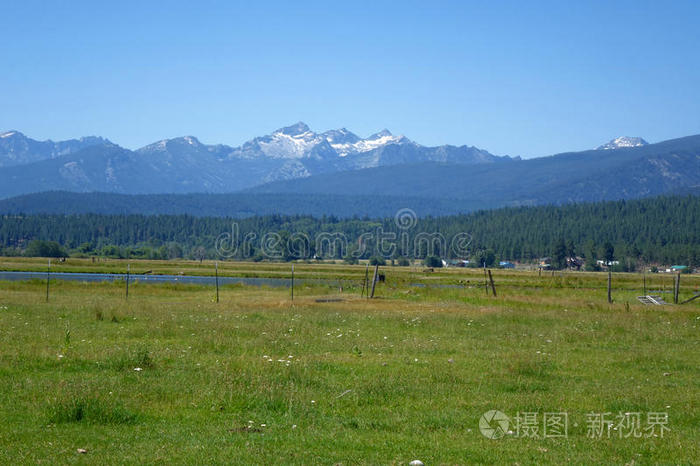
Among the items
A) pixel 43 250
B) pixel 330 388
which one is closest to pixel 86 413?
pixel 330 388

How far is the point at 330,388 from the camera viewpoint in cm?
1562

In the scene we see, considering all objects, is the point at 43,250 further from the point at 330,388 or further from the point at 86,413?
the point at 86,413

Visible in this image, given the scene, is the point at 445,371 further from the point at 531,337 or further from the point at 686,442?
the point at 531,337

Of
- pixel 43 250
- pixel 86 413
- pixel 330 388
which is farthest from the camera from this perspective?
pixel 43 250

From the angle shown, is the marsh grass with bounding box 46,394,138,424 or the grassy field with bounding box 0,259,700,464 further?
the marsh grass with bounding box 46,394,138,424

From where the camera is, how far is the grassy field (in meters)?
11.3

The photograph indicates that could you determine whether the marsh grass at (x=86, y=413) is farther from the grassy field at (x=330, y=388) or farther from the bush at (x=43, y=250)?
the bush at (x=43, y=250)

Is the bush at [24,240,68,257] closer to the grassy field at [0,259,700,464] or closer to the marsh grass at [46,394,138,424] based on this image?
the grassy field at [0,259,700,464]

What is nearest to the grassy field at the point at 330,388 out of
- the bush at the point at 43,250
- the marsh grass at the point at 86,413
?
the marsh grass at the point at 86,413

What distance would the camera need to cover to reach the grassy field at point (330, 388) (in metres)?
11.3

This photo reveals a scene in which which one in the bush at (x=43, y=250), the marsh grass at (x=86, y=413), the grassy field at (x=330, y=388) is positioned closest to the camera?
the grassy field at (x=330, y=388)

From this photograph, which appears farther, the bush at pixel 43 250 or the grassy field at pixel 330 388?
the bush at pixel 43 250

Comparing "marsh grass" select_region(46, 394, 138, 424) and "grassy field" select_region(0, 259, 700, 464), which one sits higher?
"marsh grass" select_region(46, 394, 138, 424)

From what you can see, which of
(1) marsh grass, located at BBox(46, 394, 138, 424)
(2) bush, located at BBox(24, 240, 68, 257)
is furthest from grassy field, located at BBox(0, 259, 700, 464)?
(2) bush, located at BBox(24, 240, 68, 257)
